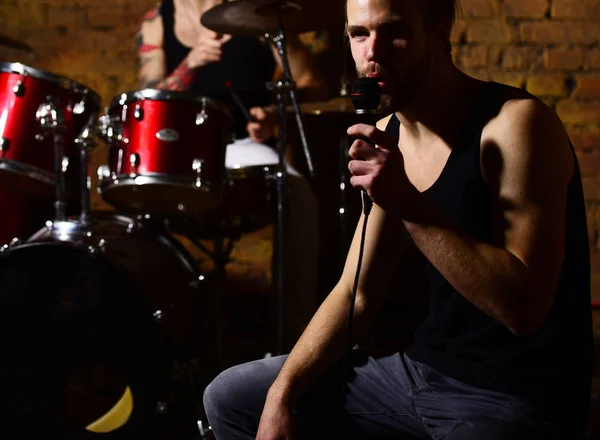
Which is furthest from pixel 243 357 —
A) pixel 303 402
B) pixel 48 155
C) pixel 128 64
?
pixel 303 402

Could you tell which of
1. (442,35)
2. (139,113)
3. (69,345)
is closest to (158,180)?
(139,113)

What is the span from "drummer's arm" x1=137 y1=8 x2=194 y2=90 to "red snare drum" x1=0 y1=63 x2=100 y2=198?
55 centimetres

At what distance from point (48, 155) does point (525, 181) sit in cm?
182

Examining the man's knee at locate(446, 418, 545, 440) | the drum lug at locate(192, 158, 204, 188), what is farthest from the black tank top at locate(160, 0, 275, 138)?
the man's knee at locate(446, 418, 545, 440)

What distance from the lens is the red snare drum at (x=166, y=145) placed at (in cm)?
243

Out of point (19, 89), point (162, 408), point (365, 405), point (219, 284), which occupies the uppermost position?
point (19, 89)

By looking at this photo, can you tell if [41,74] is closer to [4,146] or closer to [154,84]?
[4,146]

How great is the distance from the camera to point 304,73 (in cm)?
292

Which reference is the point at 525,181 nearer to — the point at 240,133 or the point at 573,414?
the point at 573,414

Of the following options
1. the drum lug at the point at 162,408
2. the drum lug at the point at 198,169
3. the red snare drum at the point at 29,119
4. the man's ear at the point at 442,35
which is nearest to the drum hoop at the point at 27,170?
the red snare drum at the point at 29,119

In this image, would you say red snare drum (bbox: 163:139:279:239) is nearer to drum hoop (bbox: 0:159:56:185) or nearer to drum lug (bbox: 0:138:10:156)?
drum hoop (bbox: 0:159:56:185)

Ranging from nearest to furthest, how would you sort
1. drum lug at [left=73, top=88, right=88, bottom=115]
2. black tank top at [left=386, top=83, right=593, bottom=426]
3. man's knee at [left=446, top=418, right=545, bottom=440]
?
man's knee at [left=446, top=418, right=545, bottom=440]
black tank top at [left=386, top=83, right=593, bottom=426]
drum lug at [left=73, top=88, right=88, bottom=115]

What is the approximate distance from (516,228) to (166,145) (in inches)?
60.9

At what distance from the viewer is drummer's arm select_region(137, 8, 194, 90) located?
9.94 ft
